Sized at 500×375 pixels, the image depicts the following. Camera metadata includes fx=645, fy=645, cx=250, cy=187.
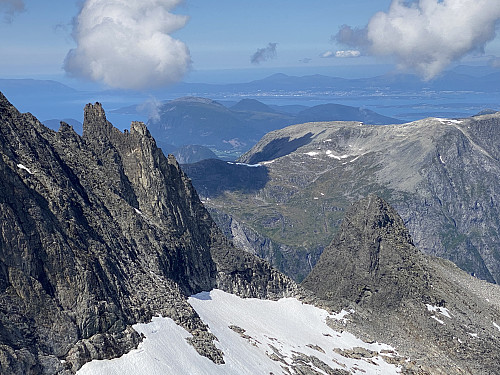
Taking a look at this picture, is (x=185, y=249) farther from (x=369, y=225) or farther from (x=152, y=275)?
(x=369, y=225)

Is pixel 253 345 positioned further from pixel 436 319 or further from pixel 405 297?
pixel 405 297

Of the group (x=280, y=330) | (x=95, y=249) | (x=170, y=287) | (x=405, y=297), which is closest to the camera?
(x=95, y=249)

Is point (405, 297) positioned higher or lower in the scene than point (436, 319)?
higher

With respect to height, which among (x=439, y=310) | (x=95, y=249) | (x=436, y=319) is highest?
(x=95, y=249)

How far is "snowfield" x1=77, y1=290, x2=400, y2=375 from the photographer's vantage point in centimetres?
7725

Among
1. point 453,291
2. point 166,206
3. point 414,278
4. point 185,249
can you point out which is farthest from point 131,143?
point 453,291

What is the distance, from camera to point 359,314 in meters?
136

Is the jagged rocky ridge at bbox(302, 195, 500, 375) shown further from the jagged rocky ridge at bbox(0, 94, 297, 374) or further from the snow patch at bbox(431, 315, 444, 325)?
the jagged rocky ridge at bbox(0, 94, 297, 374)

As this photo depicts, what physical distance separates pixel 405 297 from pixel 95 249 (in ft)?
265

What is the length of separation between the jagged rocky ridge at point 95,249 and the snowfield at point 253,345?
232 cm

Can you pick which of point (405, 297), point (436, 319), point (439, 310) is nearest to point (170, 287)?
point (405, 297)

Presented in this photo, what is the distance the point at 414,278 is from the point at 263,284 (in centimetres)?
3727

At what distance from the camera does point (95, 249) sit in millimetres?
84750

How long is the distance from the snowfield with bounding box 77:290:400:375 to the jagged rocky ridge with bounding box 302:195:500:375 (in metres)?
7.45
